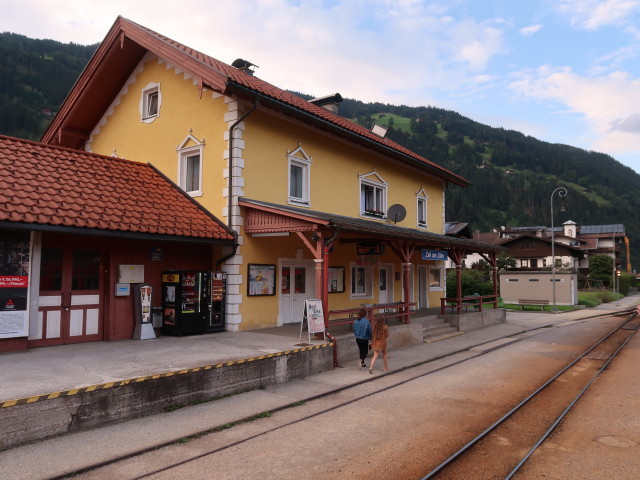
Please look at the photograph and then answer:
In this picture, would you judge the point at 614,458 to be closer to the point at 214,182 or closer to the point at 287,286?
the point at 287,286

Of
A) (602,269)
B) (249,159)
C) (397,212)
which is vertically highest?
(249,159)

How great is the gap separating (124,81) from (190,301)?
8.72 m

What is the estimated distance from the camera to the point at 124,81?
15.6 meters

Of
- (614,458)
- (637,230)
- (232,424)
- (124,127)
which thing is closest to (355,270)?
(124,127)

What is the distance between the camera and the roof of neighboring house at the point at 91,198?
9023 mm

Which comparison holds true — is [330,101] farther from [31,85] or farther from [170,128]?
[31,85]

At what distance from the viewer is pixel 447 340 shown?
1603 centimetres

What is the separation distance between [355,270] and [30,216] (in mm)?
10987

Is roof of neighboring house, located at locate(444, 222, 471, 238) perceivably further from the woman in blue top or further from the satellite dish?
the woman in blue top

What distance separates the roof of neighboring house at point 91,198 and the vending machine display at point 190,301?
38.6 inches

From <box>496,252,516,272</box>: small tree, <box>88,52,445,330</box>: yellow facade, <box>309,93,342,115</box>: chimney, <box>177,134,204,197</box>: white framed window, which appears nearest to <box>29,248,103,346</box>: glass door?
<box>88,52,445,330</box>: yellow facade

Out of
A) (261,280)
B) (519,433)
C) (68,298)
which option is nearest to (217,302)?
(261,280)

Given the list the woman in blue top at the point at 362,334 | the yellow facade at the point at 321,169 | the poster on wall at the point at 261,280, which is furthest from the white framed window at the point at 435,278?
the woman in blue top at the point at 362,334

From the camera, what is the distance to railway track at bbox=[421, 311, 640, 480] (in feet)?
17.5
